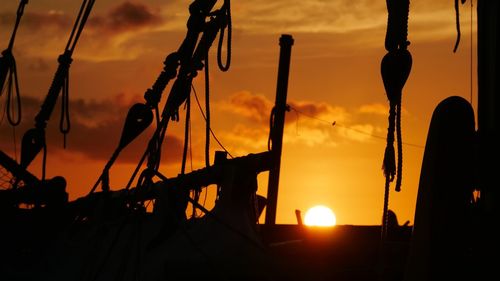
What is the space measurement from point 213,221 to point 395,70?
490 cm

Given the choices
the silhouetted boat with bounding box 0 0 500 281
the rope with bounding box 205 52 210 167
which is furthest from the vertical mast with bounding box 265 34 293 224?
the rope with bounding box 205 52 210 167

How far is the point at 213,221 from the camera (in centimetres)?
1105

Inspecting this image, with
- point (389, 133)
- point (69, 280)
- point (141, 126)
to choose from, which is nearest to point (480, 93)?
point (389, 133)

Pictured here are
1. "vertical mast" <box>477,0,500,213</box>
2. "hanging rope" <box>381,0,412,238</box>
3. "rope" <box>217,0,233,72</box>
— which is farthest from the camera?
"rope" <box>217,0,233,72</box>

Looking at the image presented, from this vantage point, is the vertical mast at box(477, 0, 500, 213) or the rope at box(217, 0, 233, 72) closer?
the vertical mast at box(477, 0, 500, 213)

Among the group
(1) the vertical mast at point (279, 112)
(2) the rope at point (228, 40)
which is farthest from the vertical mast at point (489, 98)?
(1) the vertical mast at point (279, 112)

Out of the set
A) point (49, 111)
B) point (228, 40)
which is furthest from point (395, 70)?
point (49, 111)

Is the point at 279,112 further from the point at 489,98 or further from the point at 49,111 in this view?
the point at 489,98

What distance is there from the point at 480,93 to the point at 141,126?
556cm

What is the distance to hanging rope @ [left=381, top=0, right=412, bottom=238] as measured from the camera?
21.7 feet

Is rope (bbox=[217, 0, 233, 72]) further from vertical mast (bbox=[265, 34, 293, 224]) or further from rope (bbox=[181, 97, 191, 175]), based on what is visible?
vertical mast (bbox=[265, 34, 293, 224])

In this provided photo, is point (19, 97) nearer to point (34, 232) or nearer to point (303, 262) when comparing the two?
point (34, 232)

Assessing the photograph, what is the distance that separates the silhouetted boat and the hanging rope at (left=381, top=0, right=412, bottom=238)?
444 millimetres

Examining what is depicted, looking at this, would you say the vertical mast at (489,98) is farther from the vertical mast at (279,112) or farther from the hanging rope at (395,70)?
the vertical mast at (279,112)
